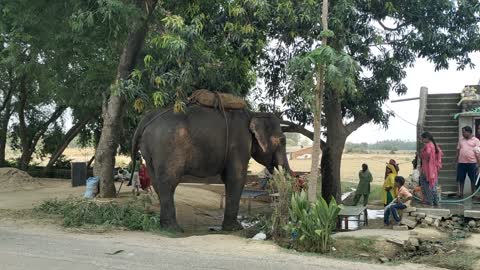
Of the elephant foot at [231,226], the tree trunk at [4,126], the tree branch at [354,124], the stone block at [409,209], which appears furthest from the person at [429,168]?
the tree trunk at [4,126]

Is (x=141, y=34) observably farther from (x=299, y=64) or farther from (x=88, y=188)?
(x=299, y=64)

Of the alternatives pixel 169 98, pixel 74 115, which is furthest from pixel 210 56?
pixel 74 115

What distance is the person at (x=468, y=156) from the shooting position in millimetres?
11773

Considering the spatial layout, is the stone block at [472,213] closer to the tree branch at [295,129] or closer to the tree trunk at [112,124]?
the tree branch at [295,129]

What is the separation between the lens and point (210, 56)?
10.8 metres

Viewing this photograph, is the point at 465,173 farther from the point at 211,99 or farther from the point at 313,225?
the point at 211,99

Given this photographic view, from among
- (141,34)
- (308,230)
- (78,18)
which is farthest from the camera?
(141,34)

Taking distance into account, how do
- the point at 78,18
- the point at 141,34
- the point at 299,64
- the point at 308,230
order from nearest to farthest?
the point at 308,230, the point at 299,64, the point at 78,18, the point at 141,34

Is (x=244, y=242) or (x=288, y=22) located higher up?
(x=288, y=22)

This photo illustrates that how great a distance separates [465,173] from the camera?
1221 cm

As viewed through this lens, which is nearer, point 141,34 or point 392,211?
point 392,211

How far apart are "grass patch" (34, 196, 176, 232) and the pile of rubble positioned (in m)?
5.03

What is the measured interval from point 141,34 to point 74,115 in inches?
544

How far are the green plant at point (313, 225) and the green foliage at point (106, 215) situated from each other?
10.5 feet
